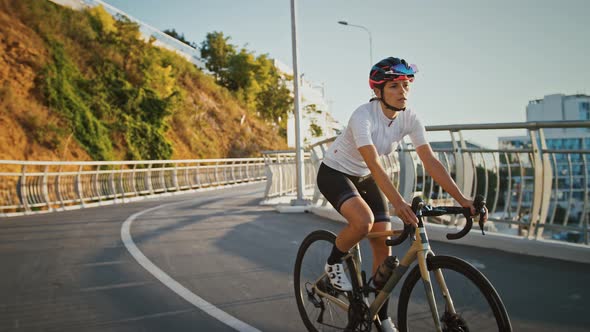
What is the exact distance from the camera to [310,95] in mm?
109688

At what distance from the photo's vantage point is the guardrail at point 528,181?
7.36 metres

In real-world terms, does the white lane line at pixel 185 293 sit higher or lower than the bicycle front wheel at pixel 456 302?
lower

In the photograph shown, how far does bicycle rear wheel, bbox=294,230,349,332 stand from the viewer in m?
4.11

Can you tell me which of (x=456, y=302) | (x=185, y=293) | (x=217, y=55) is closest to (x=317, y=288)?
(x=456, y=302)

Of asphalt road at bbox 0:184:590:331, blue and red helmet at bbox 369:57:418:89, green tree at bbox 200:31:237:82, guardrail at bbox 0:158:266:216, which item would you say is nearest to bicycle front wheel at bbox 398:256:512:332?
blue and red helmet at bbox 369:57:418:89

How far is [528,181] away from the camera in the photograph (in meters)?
7.88

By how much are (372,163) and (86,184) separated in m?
18.7

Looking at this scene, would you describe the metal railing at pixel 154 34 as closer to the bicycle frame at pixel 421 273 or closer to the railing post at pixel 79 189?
the railing post at pixel 79 189

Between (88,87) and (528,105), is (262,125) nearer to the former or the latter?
(88,87)

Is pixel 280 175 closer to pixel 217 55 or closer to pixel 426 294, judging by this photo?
pixel 426 294

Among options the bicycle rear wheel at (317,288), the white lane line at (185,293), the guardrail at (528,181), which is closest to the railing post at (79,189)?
the white lane line at (185,293)

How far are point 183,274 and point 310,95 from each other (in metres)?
104

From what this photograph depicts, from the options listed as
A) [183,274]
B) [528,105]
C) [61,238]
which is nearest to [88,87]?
[61,238]

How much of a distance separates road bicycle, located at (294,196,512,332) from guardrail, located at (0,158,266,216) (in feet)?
47.6
